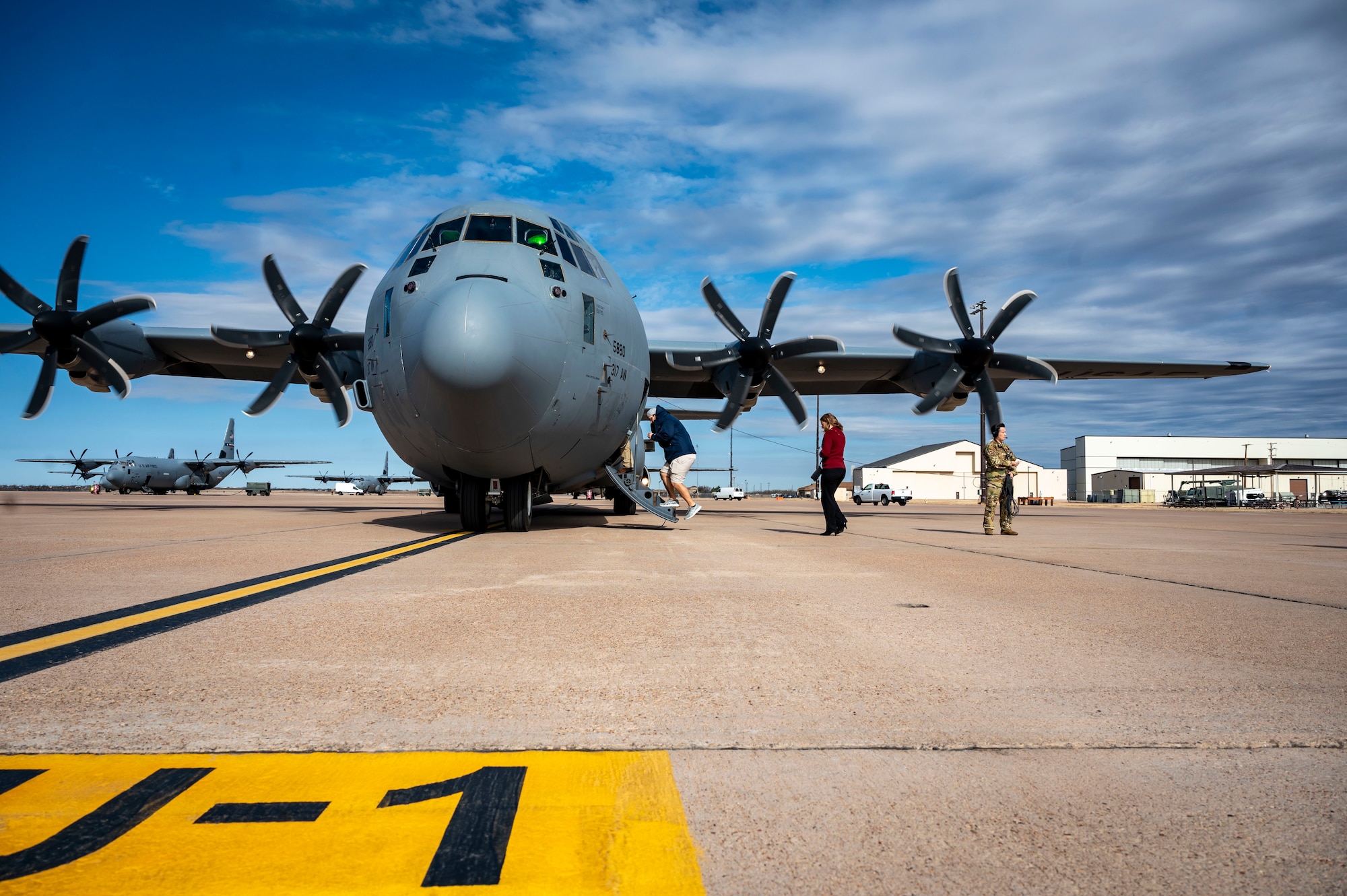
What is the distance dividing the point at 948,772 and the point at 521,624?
244cm

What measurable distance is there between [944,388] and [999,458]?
408 cm

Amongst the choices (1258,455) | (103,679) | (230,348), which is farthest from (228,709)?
(1258,455)

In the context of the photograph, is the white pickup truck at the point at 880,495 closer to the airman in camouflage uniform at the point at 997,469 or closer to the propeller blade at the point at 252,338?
the airman in camouflage uniform at the point at 997,469

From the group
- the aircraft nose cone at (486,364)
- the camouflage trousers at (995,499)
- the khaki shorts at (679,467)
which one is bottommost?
the camouflage trousers at (995,499)

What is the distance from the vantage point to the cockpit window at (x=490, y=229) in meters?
9.38

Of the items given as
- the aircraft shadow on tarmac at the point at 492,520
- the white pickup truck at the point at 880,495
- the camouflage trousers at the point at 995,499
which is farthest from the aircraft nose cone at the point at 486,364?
the white pickup truck at the point at 880,495

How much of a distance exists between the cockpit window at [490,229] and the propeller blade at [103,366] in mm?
10518

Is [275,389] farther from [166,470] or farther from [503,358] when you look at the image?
[166,470]

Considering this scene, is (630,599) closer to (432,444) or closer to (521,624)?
(521,624)

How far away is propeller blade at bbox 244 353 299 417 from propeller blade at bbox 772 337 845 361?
958 centimetres

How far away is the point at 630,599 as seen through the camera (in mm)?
4734

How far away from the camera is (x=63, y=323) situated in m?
14.9

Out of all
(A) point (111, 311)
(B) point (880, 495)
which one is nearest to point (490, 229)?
(A) point (111, 311)

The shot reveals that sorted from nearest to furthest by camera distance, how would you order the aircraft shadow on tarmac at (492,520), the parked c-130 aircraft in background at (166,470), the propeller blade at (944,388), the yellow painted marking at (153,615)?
the yellow painted marking at (153,615) < the aircraft shadow on tarmac at (492,520) < the propeller blade at (944,388) < the parked c-130 aircraft in background at (166,470)
